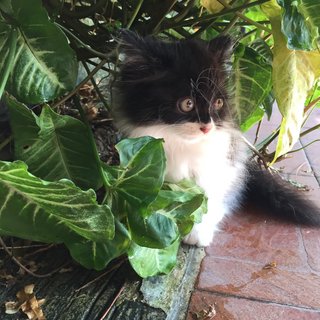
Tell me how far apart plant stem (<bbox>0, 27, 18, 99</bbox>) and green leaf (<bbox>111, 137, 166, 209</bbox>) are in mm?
217

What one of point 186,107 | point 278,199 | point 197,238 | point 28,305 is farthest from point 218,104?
point 28,305

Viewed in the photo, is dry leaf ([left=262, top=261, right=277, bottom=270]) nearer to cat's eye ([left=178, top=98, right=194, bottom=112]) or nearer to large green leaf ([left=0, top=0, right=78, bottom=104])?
cat's eye ([left=178, top=98, right=194, bottom=112])

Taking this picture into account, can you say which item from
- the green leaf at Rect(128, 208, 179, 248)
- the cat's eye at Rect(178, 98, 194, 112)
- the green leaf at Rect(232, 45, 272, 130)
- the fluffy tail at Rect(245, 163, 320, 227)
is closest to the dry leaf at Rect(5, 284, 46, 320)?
the green leaf at Rect(128, 208, 179, 248)

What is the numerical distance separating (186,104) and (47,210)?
0.43 m

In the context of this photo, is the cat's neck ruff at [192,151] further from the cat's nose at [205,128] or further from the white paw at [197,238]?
the white paw at [197,238]

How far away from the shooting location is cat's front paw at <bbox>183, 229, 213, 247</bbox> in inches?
48.5

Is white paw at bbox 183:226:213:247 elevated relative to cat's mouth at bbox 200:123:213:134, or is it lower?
lower

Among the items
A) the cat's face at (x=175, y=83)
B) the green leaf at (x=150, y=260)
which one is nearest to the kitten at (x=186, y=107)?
the cat's face at (x=175, y=83)

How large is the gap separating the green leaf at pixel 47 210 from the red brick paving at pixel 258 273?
1.26 feet

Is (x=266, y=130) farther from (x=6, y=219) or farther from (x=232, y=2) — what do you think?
(x=6, y=219)

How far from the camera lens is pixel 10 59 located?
0.75m

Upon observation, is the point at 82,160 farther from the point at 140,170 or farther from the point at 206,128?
the point at 206,128

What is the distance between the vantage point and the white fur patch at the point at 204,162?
3.52 feet

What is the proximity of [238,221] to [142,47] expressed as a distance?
25.9 inches
